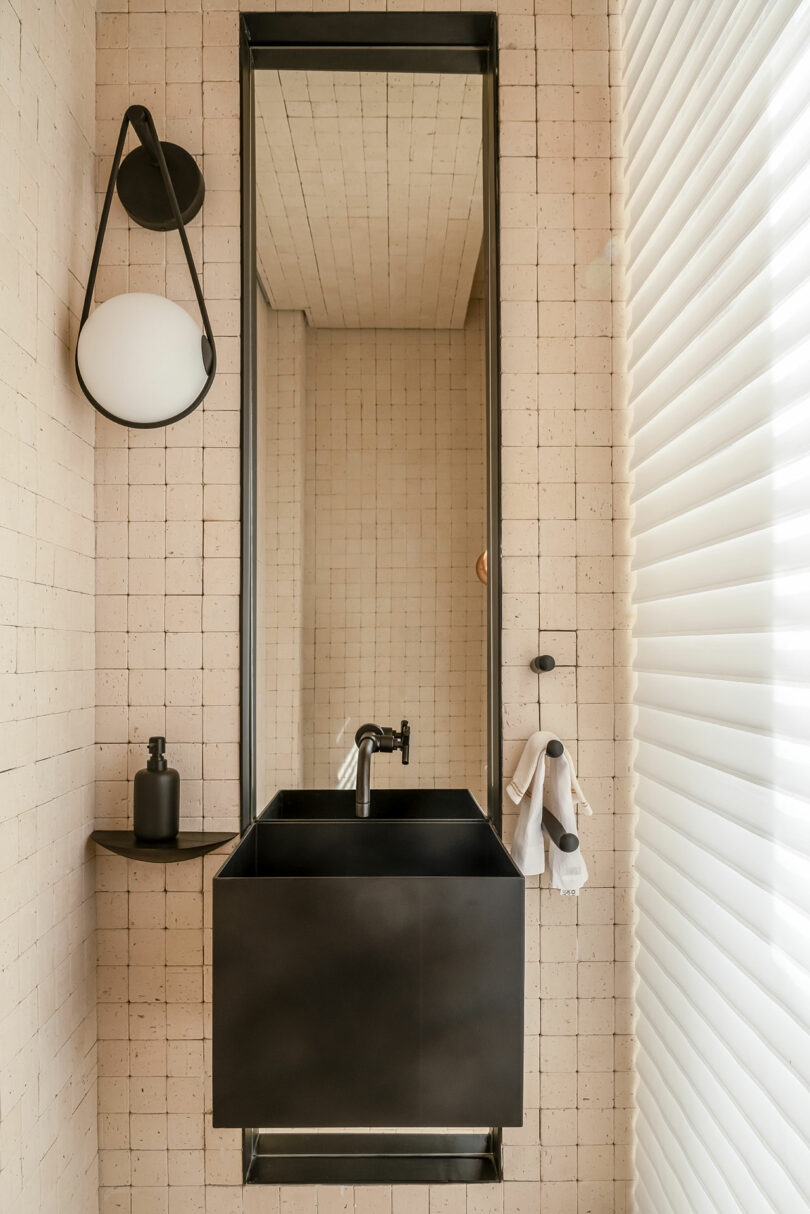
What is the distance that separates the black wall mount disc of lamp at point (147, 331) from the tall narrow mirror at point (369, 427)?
0.46ft

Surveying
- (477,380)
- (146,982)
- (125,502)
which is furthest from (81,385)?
(146,982)

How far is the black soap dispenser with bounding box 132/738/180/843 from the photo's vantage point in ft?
4.29

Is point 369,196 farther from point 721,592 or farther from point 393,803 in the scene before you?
point 393,803

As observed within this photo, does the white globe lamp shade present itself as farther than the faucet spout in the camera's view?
No

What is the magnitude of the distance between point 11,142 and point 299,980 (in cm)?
123

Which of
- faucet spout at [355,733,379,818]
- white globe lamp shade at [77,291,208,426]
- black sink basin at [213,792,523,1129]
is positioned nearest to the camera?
black sink basin at [213,792,523,1129]

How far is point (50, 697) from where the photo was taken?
123 centimetres

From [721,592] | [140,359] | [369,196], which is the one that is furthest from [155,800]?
[369,196]

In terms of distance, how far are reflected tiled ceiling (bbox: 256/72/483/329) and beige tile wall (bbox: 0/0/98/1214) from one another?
0.34 metres

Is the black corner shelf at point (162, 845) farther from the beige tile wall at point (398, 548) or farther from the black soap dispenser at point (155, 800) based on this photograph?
the beige tile wall at point (398, 548)

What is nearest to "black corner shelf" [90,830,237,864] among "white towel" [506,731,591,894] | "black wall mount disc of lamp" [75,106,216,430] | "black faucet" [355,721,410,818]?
"black faucet" [355,721,410,818]

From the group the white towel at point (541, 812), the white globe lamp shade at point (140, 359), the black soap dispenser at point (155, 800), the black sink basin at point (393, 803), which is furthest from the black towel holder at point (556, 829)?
the white globe lamp shade at point (140, 359)

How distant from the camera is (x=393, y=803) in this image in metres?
1.39

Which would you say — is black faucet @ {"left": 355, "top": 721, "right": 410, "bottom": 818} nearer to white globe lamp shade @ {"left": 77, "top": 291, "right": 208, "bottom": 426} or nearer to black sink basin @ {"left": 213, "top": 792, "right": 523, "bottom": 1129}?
black sink basin @ {"left": 213, "top": 792, "right": 523, "bottom": 1129}
